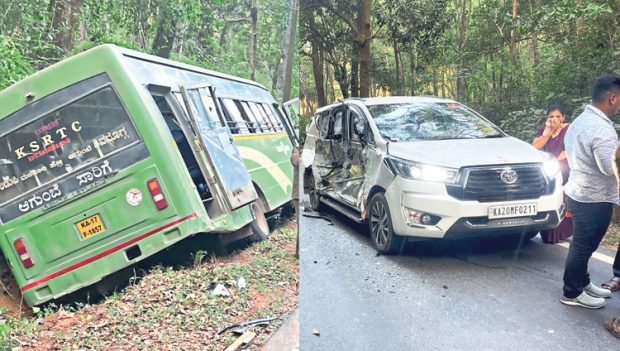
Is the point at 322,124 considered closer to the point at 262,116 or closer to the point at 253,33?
the point at 262,116

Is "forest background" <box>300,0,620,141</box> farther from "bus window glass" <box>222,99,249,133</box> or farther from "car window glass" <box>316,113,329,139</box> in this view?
"bus window glass" <box>222,99,249,133</box>

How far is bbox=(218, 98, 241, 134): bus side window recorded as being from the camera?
1.43 metres

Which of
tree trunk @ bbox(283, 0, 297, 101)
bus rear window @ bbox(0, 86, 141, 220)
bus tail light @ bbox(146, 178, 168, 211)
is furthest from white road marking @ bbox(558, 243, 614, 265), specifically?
bus rear window @ bbox(0, 86, 141, 220)

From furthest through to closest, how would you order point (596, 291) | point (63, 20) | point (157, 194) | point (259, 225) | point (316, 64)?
point (259, 225) < point (157, 194) < point (63, 20) < point (316, 64) < point (596, 291)

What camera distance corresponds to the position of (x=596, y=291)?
1.08 metres

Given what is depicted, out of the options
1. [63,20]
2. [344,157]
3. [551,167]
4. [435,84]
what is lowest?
[551,167]

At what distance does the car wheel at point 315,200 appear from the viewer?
4.30 feet

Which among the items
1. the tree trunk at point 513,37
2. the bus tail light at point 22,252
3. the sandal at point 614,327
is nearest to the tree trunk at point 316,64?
the tree trunk at point 513,37

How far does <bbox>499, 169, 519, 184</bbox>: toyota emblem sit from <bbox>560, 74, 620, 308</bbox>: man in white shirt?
5.4 inches

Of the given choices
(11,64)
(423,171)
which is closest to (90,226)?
(11,64)

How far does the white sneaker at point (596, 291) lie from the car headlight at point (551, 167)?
263 millimetres

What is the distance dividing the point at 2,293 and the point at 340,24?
125 cm

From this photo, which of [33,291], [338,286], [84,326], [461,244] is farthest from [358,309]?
[33,291]

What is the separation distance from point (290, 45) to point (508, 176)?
0.67 meters
